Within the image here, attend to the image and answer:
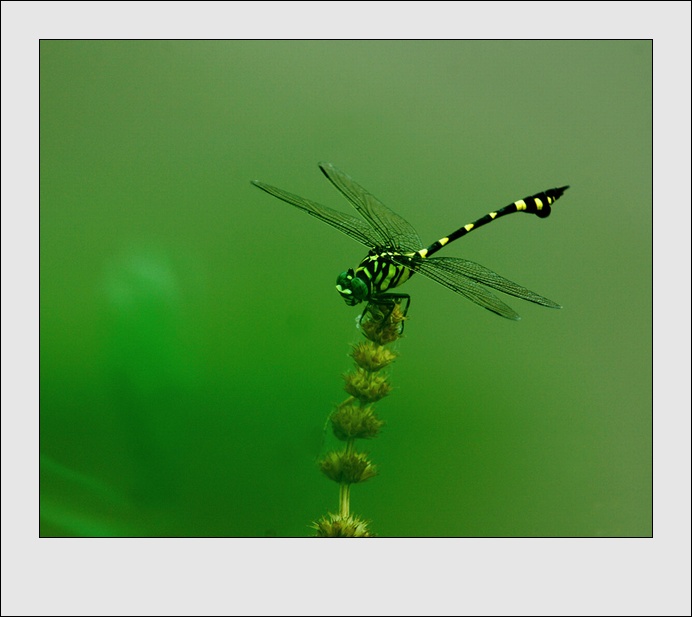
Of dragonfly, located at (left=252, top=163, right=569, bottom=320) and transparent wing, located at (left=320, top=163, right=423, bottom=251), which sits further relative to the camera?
transparent wing, located at (left=320, top=163, right=423, bottom=251)

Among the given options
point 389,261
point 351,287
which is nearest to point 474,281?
point 389,261

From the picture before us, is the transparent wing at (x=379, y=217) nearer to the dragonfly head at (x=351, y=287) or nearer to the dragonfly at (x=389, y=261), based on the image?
the dragonfly at (x=389, y=261)

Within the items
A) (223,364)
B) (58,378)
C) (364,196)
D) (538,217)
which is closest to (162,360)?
(223,364)

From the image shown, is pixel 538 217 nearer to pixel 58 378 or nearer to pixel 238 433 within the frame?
pixel 238 433

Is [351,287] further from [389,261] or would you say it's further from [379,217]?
[379,217]

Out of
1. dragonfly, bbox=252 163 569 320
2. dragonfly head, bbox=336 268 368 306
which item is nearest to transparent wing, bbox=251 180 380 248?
dragonfly, bbox=252 163 569 320

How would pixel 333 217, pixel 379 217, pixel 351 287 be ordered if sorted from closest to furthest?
1. pixel 351 287
2. pixel 333 217
3. pixel 379 217

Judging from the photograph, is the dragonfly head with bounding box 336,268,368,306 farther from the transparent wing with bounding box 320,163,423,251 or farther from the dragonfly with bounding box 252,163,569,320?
the transparent wing with bounding box 320,163,423,251
